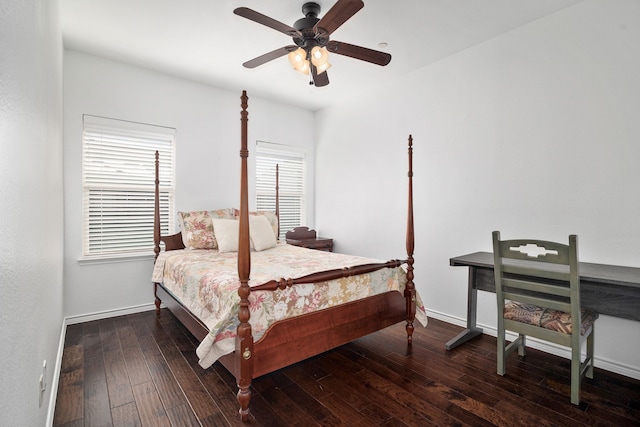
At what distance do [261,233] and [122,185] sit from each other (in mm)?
1567

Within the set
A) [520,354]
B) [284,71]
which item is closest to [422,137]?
[284,71]

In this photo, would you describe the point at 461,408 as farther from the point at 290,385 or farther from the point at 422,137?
the point at 422,137

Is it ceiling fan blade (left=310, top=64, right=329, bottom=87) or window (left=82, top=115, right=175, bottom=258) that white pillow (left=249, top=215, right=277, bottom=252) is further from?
ceiling fan blade (left=310, top=64, right=329, bottom=87)

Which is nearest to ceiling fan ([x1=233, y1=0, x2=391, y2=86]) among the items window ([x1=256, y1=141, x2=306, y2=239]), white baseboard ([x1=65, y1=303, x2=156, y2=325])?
window ([x1=256, y1=141, x2=306, y2=239])

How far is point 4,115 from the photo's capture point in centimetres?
80

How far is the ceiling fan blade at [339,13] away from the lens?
1.82 metres

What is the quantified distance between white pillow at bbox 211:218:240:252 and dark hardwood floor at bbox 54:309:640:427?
1.00m

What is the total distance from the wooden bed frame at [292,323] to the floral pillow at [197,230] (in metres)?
0.73

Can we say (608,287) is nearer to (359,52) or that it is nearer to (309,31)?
(359,52)

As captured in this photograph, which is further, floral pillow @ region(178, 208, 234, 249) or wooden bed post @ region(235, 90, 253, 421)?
floral pillow @ region(178, 208, 234, 249)

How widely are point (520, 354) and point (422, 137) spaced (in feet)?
7.39

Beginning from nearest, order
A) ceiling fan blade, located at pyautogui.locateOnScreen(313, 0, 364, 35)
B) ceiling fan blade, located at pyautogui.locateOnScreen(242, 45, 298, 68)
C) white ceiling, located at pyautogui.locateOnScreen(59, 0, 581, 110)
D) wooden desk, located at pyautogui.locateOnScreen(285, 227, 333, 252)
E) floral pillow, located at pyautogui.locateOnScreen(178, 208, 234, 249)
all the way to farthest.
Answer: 1. ceiling fan blade, located at pyautogui.locateOnScreen(313, 0, 364, 35)
2. ceiling fan blade, located at pyautogui.locateOnScreen(242, 45, 298, 68)
3. white ceiling, located at pyautogui.locateOnScreen(59, 0, 581, 110)
4. floral pillow, located at pyautogui.locateOnScreen(178, 208, 234, 249)
5. wooden desk, located at pyautogui.locateOnScreen(285, 227, 333, 252)

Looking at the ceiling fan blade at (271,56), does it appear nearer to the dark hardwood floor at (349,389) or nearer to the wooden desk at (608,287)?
the wooden desk at (608,287)

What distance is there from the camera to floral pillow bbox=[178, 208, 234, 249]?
3539mm
